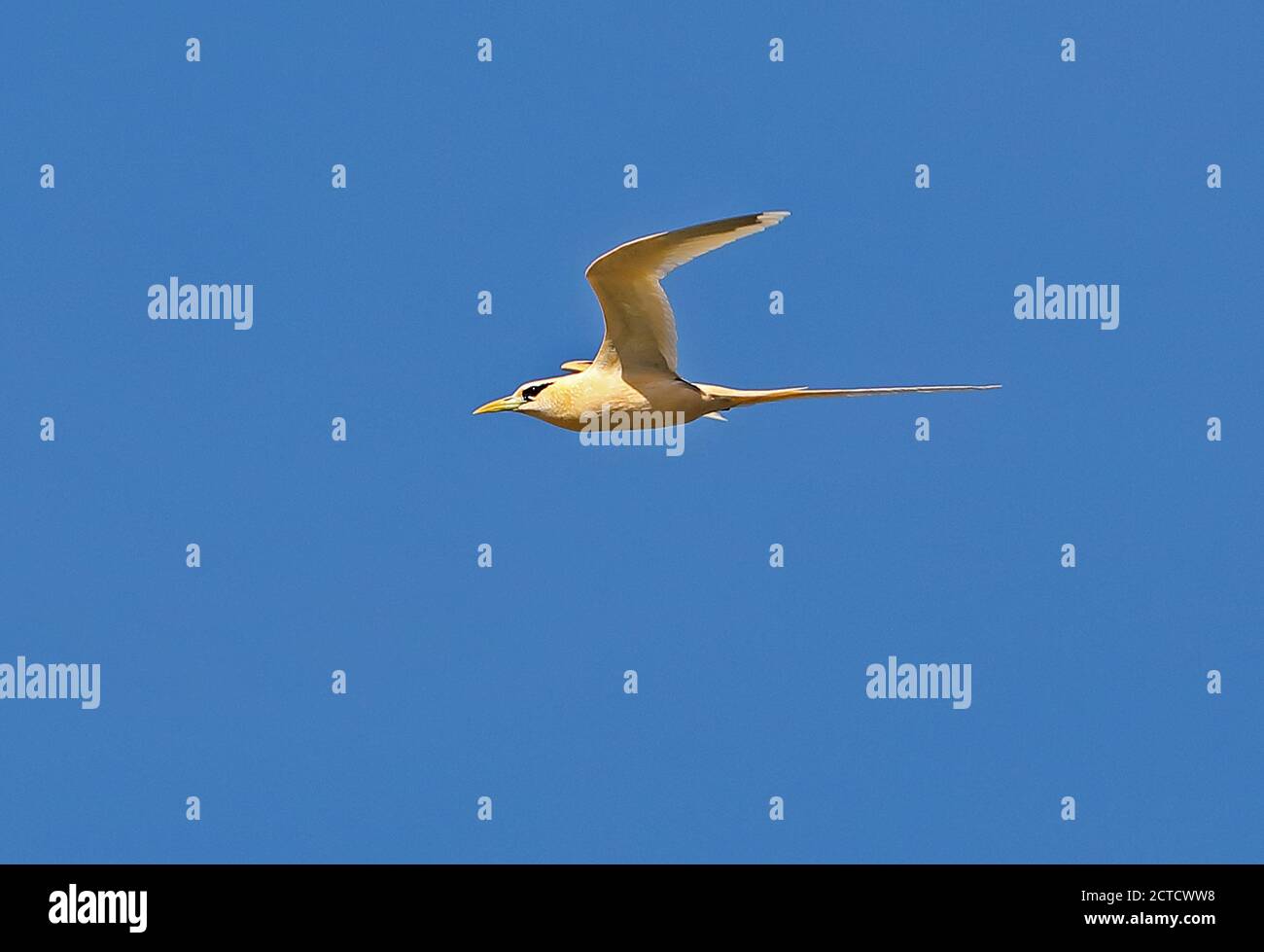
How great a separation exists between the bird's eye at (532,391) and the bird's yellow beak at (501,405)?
0.07m

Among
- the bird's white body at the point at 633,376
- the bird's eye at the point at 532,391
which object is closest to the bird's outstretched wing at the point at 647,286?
the bird's white body at the point at 633,376

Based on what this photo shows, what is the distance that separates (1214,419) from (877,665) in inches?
224

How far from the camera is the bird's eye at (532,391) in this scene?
2239 cm

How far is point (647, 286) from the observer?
2127cm

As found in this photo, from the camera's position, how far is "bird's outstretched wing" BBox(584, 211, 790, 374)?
20000 mm

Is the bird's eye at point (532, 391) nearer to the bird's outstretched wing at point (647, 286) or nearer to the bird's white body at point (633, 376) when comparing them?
the bird's white body at point (633, 376)

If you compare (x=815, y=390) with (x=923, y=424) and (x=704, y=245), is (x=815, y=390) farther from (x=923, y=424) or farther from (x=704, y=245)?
(x=923, y=424)

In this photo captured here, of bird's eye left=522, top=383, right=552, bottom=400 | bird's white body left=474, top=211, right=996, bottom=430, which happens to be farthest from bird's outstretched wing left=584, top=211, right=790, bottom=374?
bird's eye left=522, top=383, right=552, bottom=400

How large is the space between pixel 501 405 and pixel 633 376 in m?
1.51

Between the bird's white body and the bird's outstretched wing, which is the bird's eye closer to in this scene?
the bird's white body

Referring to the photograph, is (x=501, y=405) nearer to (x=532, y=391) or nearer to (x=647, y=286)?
(x=532, y=391)

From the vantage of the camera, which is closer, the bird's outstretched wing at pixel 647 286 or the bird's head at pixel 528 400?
the bird's outstretched wing at pixel 647 286
